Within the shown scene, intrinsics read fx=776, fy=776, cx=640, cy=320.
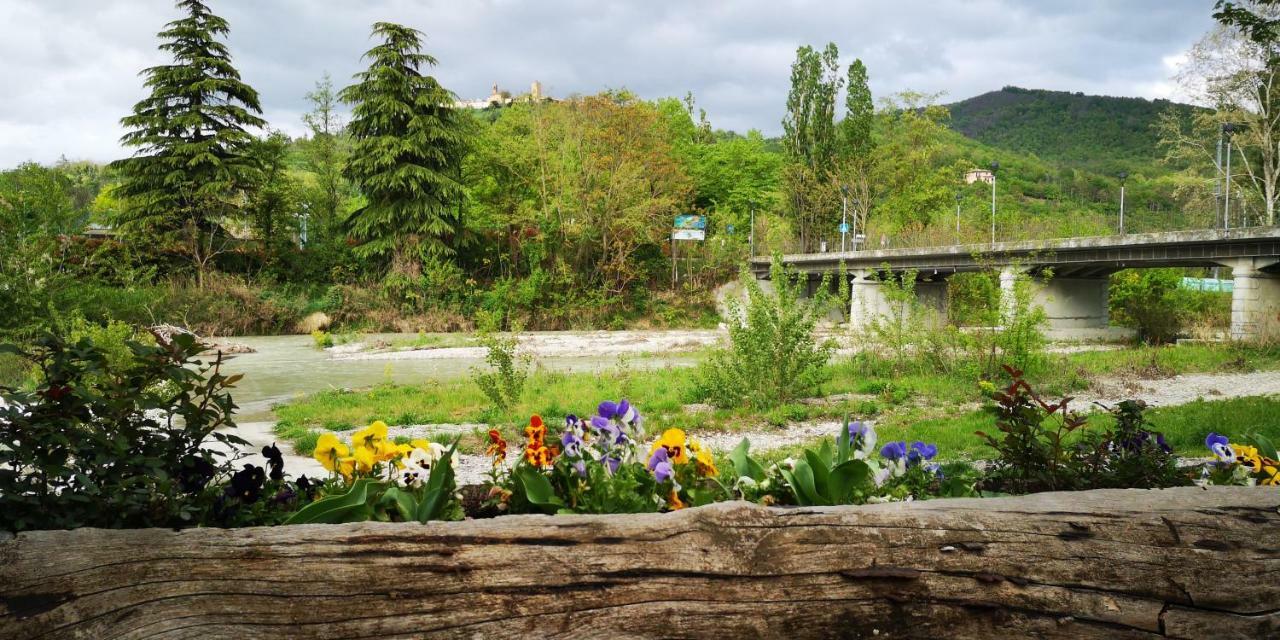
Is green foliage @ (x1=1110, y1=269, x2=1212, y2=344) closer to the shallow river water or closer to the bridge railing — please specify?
the bridge railing

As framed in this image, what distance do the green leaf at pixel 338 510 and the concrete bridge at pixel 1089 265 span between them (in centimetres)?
1143

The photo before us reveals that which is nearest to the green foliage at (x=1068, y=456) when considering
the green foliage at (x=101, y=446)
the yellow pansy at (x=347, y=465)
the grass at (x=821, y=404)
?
the yellow pansy at (x=347, y=465)

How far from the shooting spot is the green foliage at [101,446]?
6.44 feet

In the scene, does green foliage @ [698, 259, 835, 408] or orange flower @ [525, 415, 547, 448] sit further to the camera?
green foliage @ [698, 259, 835, 408]

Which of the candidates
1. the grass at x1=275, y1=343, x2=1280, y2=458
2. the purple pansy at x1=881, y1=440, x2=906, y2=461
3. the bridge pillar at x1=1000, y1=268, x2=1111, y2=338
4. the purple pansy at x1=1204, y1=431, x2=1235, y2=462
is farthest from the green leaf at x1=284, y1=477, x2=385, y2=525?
the bridge pillar at x1=1000, y1=268, x2=1111, y2=338

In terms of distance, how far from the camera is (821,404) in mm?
10648

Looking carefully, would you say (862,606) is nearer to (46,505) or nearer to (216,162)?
(46,505)

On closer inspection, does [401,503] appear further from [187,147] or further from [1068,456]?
[187,147]

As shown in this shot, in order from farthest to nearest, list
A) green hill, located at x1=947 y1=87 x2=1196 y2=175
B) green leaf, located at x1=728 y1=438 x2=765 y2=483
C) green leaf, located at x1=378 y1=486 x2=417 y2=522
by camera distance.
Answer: green hill, located at x1=947 y1=87 x2=1196 y2=175 → green leaf, located at x1=728 y1=438 x2=765 y2=483 → green leaf, located at x1=378 y1=486 x2=417 y2=522

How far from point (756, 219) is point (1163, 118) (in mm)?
20952

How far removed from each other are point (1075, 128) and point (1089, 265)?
58955 millimetres

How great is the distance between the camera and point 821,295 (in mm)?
10250

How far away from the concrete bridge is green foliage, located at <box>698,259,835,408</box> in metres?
3.50

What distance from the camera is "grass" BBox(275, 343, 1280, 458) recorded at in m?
8.39
